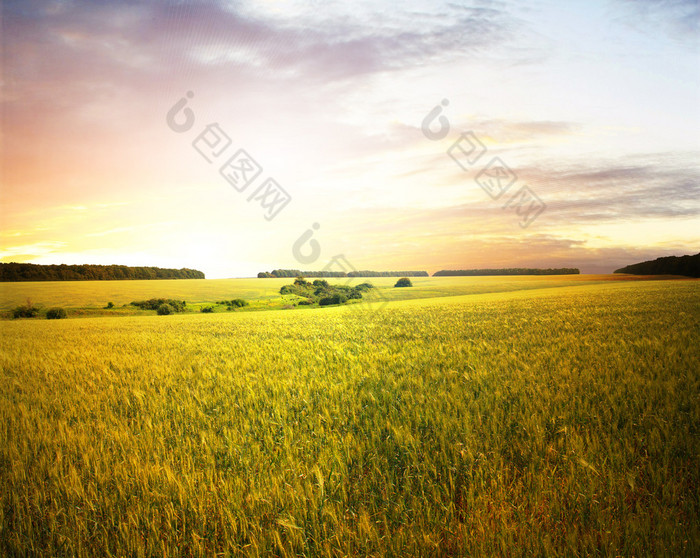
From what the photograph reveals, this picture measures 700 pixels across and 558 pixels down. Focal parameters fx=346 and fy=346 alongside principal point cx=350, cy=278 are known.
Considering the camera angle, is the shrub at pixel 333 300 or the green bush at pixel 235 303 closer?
the green bush at pixel 235 303

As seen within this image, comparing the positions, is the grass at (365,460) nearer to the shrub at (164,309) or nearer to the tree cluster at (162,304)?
the shrub at (164,309)

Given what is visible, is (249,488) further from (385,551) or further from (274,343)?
(274,343)

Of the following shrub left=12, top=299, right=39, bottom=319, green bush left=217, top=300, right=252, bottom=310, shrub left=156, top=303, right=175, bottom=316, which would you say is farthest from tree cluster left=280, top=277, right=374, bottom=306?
shrub left=12, top=299, right=39, bottom=319

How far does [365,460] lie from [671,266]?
105089 mm

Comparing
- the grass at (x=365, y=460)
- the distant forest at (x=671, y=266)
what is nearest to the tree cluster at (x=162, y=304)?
the grass at (x=365, y=460)

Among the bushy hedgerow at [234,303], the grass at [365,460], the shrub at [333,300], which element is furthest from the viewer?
the shrub at [333,300]

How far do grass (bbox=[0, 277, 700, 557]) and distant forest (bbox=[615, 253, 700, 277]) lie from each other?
292 feet

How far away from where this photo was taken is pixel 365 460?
3.62m

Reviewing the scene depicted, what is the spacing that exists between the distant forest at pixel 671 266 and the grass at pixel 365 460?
292ft

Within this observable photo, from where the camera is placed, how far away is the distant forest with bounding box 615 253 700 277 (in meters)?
70.3

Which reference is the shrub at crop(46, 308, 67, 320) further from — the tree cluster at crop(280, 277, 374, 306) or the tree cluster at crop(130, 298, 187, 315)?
the tree cluster at crop(280, 277, 374, 306)

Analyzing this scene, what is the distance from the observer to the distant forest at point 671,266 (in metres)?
70.3

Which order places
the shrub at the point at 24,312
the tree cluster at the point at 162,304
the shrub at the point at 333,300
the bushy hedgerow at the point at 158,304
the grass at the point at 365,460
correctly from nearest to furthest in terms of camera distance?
1. the grass at the point at 365,460
2. the shrub at the point at 24,312
3. the tree cluster at the point at 162,304
4. the bushy hedgerow at the point at 158,304
5. the shrub at the point at 333,300

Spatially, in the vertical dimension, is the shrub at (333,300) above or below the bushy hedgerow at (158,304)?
below
